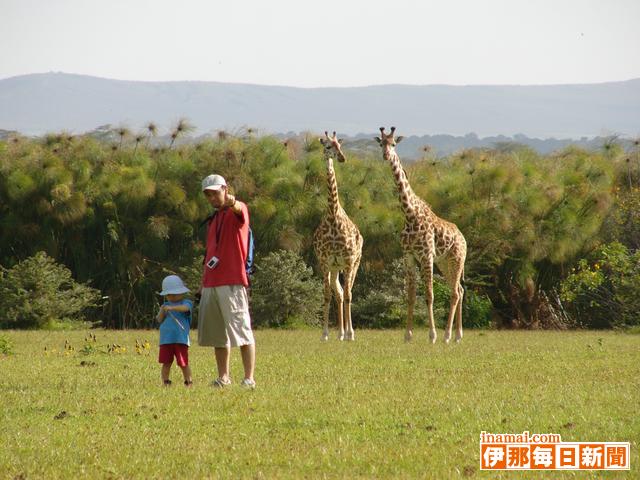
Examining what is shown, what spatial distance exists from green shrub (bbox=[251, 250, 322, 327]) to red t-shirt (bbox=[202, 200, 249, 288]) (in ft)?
30.3

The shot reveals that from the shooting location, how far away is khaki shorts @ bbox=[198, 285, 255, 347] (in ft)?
33.1

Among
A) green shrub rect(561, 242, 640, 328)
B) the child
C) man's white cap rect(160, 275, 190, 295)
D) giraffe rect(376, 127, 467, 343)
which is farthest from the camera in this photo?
green shrub rect(561, 242, 640, 328)

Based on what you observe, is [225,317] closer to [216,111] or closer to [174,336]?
[174,336]

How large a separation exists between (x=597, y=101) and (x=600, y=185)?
184 metres

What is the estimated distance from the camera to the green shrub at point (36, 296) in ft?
60.9

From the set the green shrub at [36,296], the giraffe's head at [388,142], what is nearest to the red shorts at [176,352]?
the giraffe's head at [388,142]

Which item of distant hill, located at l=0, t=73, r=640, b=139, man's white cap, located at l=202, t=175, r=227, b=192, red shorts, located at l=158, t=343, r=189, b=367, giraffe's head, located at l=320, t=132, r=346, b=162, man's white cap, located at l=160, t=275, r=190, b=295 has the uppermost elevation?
man's white cap, located at l=202, t=175, r=227, b=192

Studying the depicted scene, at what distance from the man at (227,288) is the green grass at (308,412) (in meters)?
0.43

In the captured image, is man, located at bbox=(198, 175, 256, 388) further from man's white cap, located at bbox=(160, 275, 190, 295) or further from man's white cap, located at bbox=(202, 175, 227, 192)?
man's white cap, located at bbox=(160, 275, 190, 295)

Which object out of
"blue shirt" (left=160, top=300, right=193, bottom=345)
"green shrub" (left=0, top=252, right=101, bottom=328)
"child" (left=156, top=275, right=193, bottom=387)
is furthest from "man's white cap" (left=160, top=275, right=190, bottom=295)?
A: "green shrub" (left=0, top=252, right=101, bottom=328)

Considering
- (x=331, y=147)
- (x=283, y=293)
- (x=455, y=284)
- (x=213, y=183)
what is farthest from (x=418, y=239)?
(x=213, y=183)

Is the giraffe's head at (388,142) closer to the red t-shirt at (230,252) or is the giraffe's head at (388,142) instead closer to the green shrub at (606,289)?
the green shrub at (606,289)

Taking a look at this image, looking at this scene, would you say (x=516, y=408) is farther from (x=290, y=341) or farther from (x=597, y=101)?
(x=597, y=101)

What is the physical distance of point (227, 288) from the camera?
10141 millimetres
